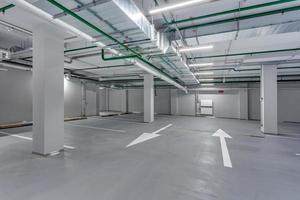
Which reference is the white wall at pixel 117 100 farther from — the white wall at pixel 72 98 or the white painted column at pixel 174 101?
the white wall at pixel 72 98

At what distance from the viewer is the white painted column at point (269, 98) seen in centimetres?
537

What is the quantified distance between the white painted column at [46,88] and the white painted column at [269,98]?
6.62m

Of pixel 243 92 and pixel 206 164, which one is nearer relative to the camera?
pixel 206 164

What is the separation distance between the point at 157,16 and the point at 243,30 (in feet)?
5.07

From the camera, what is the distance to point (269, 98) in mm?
5410

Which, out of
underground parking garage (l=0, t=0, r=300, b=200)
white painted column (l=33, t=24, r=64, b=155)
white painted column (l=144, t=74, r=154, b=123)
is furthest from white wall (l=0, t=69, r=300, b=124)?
white painted column (l=33, t=24, r=64, b=155)

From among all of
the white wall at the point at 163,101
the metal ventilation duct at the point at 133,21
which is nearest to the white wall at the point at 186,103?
the white wall at the point at 163,101

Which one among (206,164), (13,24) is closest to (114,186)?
(206,164)

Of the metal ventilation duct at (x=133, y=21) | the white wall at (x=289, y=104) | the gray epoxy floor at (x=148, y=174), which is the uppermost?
the metal ventilation duct at (x=133, y=21)

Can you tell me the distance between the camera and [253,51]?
4297mm

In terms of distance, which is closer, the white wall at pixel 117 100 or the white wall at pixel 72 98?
the white wall at pixel 72 98

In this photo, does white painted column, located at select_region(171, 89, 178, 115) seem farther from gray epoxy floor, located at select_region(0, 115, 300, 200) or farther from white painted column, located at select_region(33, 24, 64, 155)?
white painted column, located at select_region(33, 24, 64, 155)

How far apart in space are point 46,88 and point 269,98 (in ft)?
22.6

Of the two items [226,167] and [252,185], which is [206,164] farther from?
[252,185]
